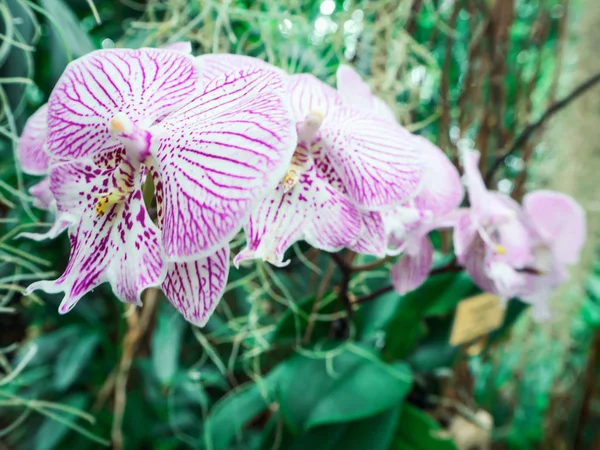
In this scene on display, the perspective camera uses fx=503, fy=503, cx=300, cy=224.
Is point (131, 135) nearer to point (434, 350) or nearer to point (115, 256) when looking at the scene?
point (115, 256)

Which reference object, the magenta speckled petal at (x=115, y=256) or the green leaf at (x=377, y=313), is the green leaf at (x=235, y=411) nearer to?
the green leaf at (x=377, y=313)

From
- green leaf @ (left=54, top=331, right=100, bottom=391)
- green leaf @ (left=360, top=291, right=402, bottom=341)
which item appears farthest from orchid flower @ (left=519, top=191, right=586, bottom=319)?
green leaf @ (left=54, top=331, right=100, bottom=391)

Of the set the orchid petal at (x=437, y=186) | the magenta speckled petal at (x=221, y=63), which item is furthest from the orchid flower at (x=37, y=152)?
the orchid petal at (x=437, y=186)

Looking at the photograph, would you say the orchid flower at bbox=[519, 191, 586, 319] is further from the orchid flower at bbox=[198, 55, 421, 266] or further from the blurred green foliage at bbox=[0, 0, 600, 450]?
the orchid flower at bbox=[198, 55, 421, 266]

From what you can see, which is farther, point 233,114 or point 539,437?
→ point 539,437

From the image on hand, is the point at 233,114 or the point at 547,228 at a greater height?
the point at 233,114

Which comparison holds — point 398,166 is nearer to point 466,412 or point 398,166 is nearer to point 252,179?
point 252,179

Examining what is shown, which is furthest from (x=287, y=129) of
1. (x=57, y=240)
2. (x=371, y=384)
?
(x=57, y=240)

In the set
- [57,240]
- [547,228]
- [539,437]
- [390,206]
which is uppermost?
[390,206]
